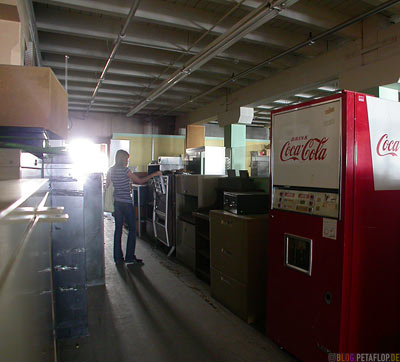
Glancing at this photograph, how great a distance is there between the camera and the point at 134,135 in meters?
9.63

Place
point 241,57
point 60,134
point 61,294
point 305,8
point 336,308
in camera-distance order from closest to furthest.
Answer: point 336,308 < point 60,134 < point 61,294 < point 305,8 < point 241,57

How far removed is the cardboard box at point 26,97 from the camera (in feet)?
5.80

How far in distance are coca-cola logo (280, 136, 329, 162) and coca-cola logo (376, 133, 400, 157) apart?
1.10 ft

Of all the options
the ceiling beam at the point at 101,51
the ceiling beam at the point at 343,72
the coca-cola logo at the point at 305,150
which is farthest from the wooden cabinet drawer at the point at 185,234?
the ceiling beam at the point at 343,72

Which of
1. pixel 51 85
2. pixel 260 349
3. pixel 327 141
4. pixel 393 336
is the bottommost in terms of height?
pixel 260 349

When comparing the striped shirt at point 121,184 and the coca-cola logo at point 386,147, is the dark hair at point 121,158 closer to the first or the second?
the striped shirt at point 121,184

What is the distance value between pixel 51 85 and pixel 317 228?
6.18 feet

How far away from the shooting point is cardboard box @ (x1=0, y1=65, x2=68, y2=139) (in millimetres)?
1767

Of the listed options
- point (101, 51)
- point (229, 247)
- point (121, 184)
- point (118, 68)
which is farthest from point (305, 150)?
point (118, 68)

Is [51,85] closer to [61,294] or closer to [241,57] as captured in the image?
[61,294]

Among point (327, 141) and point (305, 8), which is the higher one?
point (305, 8)

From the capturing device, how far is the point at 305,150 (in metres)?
2.08

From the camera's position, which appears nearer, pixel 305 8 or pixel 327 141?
pixel 327 141

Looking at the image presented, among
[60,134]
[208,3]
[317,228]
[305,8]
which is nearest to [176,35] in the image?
[208,3]
